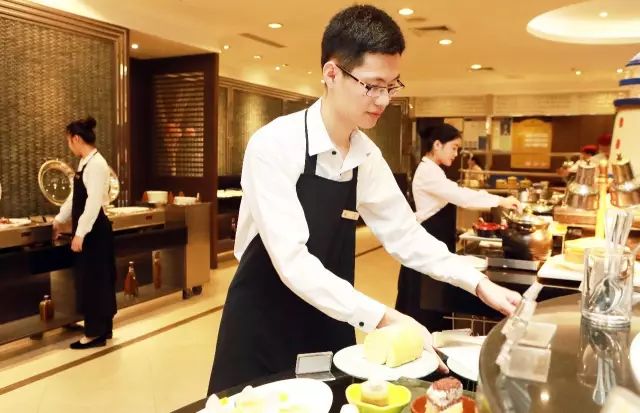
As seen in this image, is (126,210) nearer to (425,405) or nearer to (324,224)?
(324,224)

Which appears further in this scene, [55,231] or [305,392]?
[55,231]

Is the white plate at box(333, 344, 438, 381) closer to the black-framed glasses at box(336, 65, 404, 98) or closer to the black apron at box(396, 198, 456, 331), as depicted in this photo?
the black-framed glasses at box(336, 65, 404, 98)

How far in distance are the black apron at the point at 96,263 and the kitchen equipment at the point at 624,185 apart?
11.4 feet

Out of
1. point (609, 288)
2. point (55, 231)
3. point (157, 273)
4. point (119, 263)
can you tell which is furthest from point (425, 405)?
point (119, 263)

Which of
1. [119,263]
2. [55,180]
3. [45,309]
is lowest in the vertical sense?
[45,309]

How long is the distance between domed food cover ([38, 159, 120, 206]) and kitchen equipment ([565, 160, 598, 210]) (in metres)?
3.94

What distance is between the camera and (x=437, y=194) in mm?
4309

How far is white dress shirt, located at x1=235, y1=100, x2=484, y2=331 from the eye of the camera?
1.50 metres

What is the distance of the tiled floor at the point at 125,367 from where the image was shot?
3.44m

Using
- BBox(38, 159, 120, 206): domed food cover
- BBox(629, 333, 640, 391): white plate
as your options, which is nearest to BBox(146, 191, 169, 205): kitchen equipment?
BBox(38, 159, 120, 206): domed food cover

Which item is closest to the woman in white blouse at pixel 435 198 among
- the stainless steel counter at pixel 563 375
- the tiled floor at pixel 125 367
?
the tiled floor at pixel 125 367

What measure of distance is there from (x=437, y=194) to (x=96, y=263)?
262 cm

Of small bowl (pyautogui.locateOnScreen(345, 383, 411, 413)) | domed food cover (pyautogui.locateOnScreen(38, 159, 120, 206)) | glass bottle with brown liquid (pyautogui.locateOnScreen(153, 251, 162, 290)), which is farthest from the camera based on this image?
glass bottle with brown liquid (pyautogui.locateOnScreen(153, 251, 162, 290))

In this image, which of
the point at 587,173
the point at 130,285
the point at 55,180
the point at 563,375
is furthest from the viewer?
the point at 130,285
